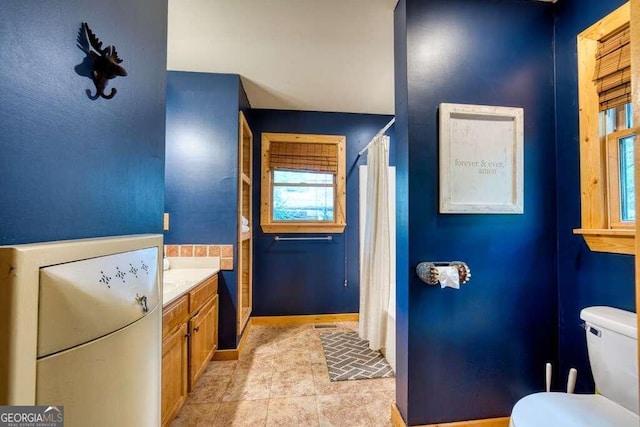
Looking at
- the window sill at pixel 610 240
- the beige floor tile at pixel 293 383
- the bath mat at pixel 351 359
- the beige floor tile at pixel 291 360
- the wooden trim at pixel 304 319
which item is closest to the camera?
the window sill at pixel 610 240

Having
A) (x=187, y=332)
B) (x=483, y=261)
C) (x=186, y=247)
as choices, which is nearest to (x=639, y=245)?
(x=483, y=261)

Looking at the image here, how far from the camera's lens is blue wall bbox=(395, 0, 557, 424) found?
1.53 metres

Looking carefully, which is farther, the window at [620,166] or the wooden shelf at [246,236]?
the wooden shelf at [246,236]

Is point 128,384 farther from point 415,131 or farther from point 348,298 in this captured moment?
point 348,298

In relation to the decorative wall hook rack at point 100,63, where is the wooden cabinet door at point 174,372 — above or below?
below

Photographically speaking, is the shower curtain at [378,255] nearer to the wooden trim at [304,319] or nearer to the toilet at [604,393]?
the wooden trim at [304,319]

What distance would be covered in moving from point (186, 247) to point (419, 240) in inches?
79.9

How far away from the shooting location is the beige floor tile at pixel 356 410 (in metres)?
1.68

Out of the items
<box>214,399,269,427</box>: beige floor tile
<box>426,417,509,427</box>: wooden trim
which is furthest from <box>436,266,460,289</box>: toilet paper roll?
<box>214,399,269,427</box>: beige floor tile

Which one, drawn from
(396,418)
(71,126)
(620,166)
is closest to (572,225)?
(620,166)

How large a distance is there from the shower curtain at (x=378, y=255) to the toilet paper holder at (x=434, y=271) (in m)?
0.93

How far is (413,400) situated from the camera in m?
1.51

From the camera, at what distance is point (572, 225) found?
1527mm

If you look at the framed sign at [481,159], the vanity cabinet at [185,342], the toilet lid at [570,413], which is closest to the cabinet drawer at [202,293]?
the vanity cabinet at [185,342]
